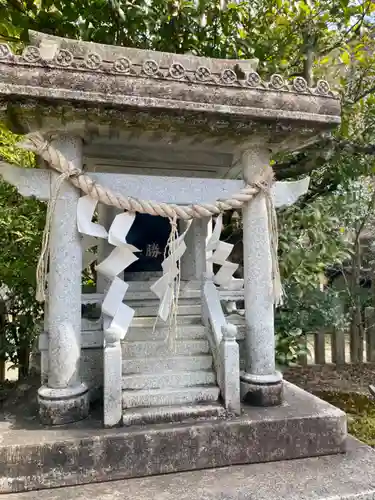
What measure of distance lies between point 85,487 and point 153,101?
263 cm

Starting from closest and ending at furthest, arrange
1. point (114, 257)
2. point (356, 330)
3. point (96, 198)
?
point (96, 198)
point (114, 257)
point (356, 330)

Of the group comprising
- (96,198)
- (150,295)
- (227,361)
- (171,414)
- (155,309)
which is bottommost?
(171,414)

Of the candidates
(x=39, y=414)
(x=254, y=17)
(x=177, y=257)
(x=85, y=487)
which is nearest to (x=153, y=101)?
(x=177, y=257)

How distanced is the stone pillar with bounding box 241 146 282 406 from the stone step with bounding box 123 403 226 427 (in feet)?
1.28

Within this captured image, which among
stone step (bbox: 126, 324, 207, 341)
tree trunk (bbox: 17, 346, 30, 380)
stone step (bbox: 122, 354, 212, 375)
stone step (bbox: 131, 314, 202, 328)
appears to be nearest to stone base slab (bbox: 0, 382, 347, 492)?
stone step (bbox: 122, 354, 212, 375)

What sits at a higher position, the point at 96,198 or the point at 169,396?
the point at 96,198

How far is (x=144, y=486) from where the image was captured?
2.62 m

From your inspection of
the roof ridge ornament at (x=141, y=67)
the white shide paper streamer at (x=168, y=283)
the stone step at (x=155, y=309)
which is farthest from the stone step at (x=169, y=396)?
the roof ridge ornament at (x=141, y=67)

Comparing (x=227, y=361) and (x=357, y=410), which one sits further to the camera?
(x=357, y=410)

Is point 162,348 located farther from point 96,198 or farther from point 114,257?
point 96,198

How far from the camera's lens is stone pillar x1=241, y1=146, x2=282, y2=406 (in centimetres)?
335

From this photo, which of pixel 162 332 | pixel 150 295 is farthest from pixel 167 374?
pixel 150 295

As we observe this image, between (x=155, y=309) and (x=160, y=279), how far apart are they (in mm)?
944

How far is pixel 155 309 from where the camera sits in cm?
411
